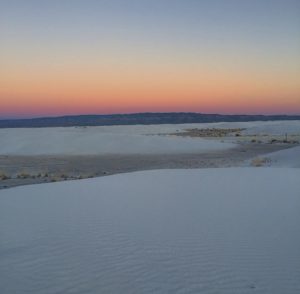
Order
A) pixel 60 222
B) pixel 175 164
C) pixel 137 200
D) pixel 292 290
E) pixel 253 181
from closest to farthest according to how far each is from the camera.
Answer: pixel 292 290 < pixel 60 222 < pixel 137 200 < pixel 253 181 < pixel 175 164

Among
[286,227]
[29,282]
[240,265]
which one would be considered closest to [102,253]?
[29,282]

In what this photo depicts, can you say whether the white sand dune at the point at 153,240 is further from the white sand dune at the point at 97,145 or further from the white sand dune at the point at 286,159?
the white sand dune at the point at 97,145

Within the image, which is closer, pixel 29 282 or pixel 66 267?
pixel 29 282

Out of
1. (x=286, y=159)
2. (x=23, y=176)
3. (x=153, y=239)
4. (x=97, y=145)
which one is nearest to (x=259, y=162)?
(x=286, y=159)

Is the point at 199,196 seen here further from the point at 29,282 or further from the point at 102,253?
the point at 29,282

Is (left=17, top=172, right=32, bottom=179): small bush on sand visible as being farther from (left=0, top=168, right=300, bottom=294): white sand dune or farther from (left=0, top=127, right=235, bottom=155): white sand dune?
(left=0, top=127, right=235, bottom=155): white sand dune

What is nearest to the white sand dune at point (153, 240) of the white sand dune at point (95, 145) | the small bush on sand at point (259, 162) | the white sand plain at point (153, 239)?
the white sand plain at point (153, 239)

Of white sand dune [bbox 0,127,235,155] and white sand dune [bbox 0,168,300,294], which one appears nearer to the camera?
white sand dune [bbox 0,168,300,294]

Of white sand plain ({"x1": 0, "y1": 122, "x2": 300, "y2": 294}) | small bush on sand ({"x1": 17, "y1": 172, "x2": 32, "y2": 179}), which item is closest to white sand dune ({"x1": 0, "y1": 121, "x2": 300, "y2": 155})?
small bush on sand ({"x1": 17, "y1": 172, "x2": 32, "y2": 179})

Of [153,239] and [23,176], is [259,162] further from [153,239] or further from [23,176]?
[153,239]
